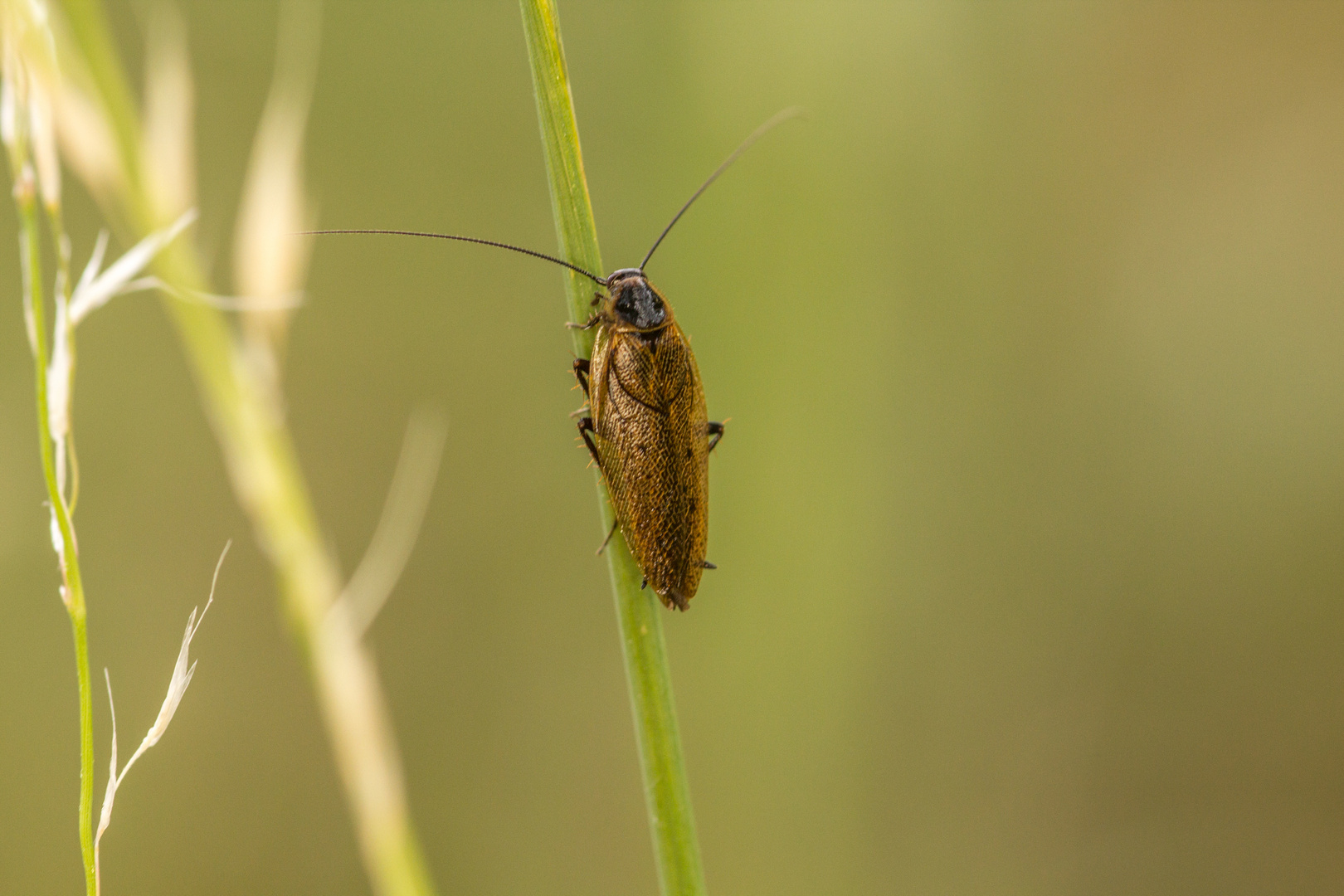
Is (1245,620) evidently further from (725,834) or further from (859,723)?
(725,834)

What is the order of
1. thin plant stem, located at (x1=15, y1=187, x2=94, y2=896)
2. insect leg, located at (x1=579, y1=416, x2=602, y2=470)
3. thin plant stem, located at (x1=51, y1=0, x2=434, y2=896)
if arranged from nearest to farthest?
thin plant stem, located at (x1=15, y1=187, x2=94, y2=896)
thin plant stem, located at (x1=51, y1=0, x2=434, y2=896)
insect leg, located at (x1=579, y1=416, x2=602, y2=470)

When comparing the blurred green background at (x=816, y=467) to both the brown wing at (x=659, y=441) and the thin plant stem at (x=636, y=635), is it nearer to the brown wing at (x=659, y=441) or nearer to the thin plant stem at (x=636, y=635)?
the brown wing at (x=659, y=441)

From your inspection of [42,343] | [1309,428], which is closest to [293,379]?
[42,343]

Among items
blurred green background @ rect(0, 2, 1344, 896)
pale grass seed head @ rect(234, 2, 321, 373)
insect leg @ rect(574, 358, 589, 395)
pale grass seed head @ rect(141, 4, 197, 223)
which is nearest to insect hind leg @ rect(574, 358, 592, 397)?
insect leg @ rect(574, 358, 589, 395)

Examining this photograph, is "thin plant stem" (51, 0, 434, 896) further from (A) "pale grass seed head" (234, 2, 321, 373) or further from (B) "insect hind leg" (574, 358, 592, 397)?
(B) "insect hind leg" (574, 358, 592, 397)

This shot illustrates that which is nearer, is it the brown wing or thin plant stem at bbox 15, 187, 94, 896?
thin plant stem at bbox 15, 187, 94, 896

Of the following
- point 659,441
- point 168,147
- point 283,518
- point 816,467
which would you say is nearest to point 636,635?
point 283,518
